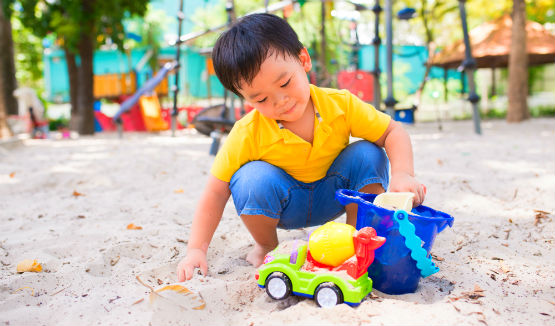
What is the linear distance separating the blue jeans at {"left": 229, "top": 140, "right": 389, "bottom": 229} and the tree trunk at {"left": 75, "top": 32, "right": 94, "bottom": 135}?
283 inches

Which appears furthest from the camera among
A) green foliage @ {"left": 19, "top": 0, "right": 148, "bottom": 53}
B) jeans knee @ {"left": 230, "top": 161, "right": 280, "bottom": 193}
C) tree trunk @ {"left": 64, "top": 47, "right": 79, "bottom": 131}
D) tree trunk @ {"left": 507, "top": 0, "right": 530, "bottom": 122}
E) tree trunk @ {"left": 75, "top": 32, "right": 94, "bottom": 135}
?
tree trunk @ {"left": 64, "top": 47, "right": 79, "bottom": 131}

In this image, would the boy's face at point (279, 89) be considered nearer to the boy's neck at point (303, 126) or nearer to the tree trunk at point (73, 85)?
the boy's neck at point (303, 126)

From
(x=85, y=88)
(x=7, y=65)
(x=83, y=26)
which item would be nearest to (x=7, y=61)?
(x=7, y=65)

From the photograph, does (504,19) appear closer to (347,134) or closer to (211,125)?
(211,125)

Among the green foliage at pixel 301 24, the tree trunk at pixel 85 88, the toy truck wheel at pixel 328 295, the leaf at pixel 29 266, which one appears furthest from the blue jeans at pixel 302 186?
the tree trunk at pixel 85 88

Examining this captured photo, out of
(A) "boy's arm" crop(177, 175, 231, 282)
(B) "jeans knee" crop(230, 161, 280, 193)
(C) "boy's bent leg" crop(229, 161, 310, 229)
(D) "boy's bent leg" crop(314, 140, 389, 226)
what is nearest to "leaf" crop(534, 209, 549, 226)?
(D) "boy's bent leg" crop(314, 140, 389, 226)

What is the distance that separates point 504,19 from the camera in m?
8.79

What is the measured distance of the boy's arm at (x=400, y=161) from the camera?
1.39 meters

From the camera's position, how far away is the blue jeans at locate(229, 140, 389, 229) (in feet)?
4.90

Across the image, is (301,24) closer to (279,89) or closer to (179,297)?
(279,89)

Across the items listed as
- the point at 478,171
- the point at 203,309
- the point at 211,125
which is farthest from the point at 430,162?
the point at 203,309

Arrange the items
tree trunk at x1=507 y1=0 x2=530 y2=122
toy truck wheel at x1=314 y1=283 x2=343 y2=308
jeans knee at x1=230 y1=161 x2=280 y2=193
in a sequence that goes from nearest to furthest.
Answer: toy truck wheel at x1=314 y1=283 x2=343 y2=308 → jeans knee at x1=230 y1=161 x2=280 y2=193 → tree trunk at x1=507 y1=0 x2=530 y2=122

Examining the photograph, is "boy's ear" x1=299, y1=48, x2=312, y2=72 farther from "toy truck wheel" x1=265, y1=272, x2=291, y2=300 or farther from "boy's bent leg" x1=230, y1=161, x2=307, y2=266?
"toy truck wheel" x1=265, y1=272, x2=291, y2=300

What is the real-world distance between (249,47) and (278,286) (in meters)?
0.69
